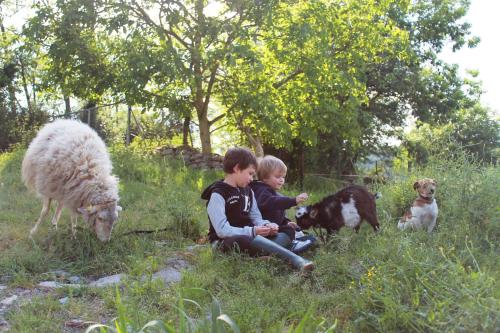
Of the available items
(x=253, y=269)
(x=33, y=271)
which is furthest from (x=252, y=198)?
(x=33, y=271)

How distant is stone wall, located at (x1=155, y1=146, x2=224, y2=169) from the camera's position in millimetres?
14707

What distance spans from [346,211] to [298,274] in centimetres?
201

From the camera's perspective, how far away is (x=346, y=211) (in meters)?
6.14

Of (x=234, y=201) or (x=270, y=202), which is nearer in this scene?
(x=234, y=201)

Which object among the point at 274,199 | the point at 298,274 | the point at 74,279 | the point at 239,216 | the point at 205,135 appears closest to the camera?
the point at 298,274

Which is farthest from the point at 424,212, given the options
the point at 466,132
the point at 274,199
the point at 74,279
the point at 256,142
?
the point at 466,132

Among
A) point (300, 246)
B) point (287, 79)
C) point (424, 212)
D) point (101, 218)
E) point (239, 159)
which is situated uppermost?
point (287, 79)

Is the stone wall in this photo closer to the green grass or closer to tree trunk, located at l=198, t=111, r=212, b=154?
tree trunk, located at l=198, t=111, r=212, b=154

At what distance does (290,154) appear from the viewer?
1958 centimetres

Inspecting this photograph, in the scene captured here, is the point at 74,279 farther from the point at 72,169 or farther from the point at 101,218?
the point at 72,169

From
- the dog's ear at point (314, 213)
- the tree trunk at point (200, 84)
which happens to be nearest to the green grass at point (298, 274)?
the dog's ear at point (314, 213)

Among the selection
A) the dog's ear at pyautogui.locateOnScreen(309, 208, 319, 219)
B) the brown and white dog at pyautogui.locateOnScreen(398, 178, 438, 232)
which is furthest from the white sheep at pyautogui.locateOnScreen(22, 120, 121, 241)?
the brown and white dog at pyautogui.locateOnScreen(398, 178, 438, 232)

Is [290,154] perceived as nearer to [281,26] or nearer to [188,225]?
[281,26]

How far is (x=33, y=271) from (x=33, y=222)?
2.47 meters
